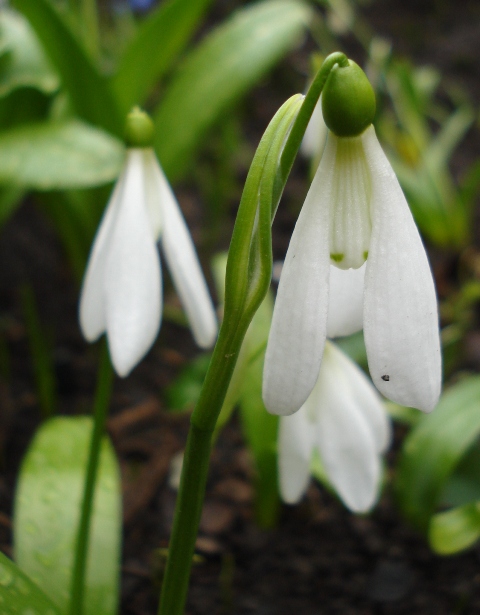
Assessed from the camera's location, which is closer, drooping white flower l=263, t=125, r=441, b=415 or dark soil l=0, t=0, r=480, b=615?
drooping white flower l=263, t=125, r=441, b=415

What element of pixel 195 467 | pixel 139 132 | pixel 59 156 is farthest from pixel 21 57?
pixel 195 467

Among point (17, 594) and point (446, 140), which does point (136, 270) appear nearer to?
point (17, 594)

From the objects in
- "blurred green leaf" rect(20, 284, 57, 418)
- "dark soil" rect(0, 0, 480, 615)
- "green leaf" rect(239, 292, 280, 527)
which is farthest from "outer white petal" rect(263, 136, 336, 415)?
"blurred green leaf" rect(20, 284, 57, 418)

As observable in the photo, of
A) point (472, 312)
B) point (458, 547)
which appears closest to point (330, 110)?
point (458, 547)

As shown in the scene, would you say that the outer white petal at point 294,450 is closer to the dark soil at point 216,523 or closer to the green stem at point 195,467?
the green stem at point 195,467

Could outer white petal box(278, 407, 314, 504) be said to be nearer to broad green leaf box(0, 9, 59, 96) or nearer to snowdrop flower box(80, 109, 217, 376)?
snowdrop flower box(80, 109, 217, 376)

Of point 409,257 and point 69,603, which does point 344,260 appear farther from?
point 69,603
